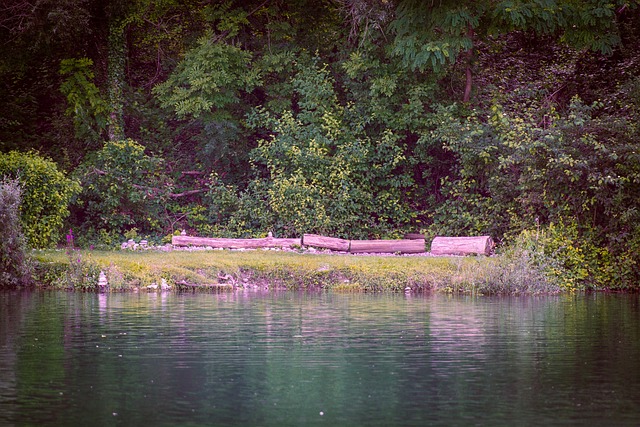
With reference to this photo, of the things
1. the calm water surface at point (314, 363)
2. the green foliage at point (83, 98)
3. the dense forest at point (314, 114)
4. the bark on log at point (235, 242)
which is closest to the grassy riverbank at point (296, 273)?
the dense forest at point (314, 114)

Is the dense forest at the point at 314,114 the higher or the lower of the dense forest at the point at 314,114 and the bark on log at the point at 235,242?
the higher

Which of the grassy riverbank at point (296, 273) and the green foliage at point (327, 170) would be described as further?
the green foliage at point (327, 170)

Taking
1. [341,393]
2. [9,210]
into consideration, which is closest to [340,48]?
[9,210]

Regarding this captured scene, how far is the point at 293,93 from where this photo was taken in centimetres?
3306

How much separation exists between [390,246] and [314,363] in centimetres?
1579

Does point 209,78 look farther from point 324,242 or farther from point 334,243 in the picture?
point 334,243

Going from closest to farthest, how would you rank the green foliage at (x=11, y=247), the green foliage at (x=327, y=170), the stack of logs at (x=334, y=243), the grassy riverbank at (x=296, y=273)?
the green foliage at (x=11, y=247)
the grassy riverbank at (x=296, y=273)
the stack of logs at (x=334, y=243)
the green foliage at (x=327, y=170)

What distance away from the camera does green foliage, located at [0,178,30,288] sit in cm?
2209

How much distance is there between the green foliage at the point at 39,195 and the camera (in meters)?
25.8

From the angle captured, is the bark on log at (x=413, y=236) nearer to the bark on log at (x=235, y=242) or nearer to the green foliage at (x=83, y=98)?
the bark on log at (x=235, y=242)

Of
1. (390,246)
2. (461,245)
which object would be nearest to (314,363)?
(461,245)

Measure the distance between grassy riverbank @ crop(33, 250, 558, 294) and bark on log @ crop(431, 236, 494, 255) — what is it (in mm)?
2148

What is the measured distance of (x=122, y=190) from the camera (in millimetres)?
30078

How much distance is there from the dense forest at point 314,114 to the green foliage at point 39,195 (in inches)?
2.1
